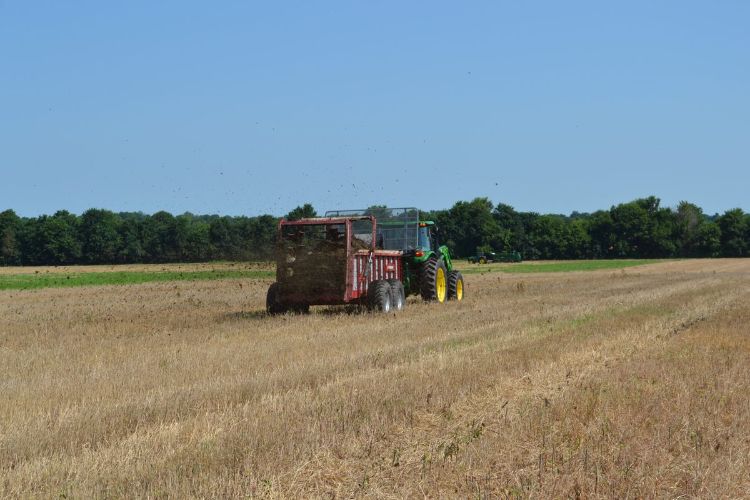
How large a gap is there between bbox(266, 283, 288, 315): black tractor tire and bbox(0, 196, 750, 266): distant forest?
39.7 metres

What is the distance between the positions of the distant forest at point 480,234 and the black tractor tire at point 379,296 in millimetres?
40443

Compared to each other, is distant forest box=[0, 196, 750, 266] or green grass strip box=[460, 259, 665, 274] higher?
distant forest box=[0, 196, 750, 266]

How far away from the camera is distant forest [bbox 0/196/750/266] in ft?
264

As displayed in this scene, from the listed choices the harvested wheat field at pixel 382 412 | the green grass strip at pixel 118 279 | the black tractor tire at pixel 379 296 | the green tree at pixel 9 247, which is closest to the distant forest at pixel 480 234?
the green tree at pixel 9 247

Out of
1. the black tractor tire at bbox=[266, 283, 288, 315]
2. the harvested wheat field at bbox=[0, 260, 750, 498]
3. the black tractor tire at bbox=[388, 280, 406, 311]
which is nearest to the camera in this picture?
the harvested wheat field at bbox=[0, 260, 750, 498]

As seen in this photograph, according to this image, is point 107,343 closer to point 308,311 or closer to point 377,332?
point 377,332

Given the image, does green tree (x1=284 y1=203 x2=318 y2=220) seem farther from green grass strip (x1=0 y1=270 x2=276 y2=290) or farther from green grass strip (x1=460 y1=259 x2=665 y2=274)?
green grass strip (x1=460 y1=259 x2=665 y2=274)

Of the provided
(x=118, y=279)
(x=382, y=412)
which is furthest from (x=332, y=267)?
(x=118, y=279)

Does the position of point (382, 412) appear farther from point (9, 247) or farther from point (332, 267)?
→ point (9, 247)

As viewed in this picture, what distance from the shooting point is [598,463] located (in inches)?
214

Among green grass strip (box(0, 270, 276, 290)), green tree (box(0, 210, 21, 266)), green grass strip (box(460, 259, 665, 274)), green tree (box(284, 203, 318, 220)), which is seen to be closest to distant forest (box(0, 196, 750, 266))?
green tree (box(0, 210, 21, 266))

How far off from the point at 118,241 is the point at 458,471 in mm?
82202

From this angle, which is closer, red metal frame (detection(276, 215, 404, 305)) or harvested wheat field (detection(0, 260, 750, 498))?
harvested wheat field (detection(0, 260, 750, 498))

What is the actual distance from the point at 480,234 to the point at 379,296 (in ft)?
236
